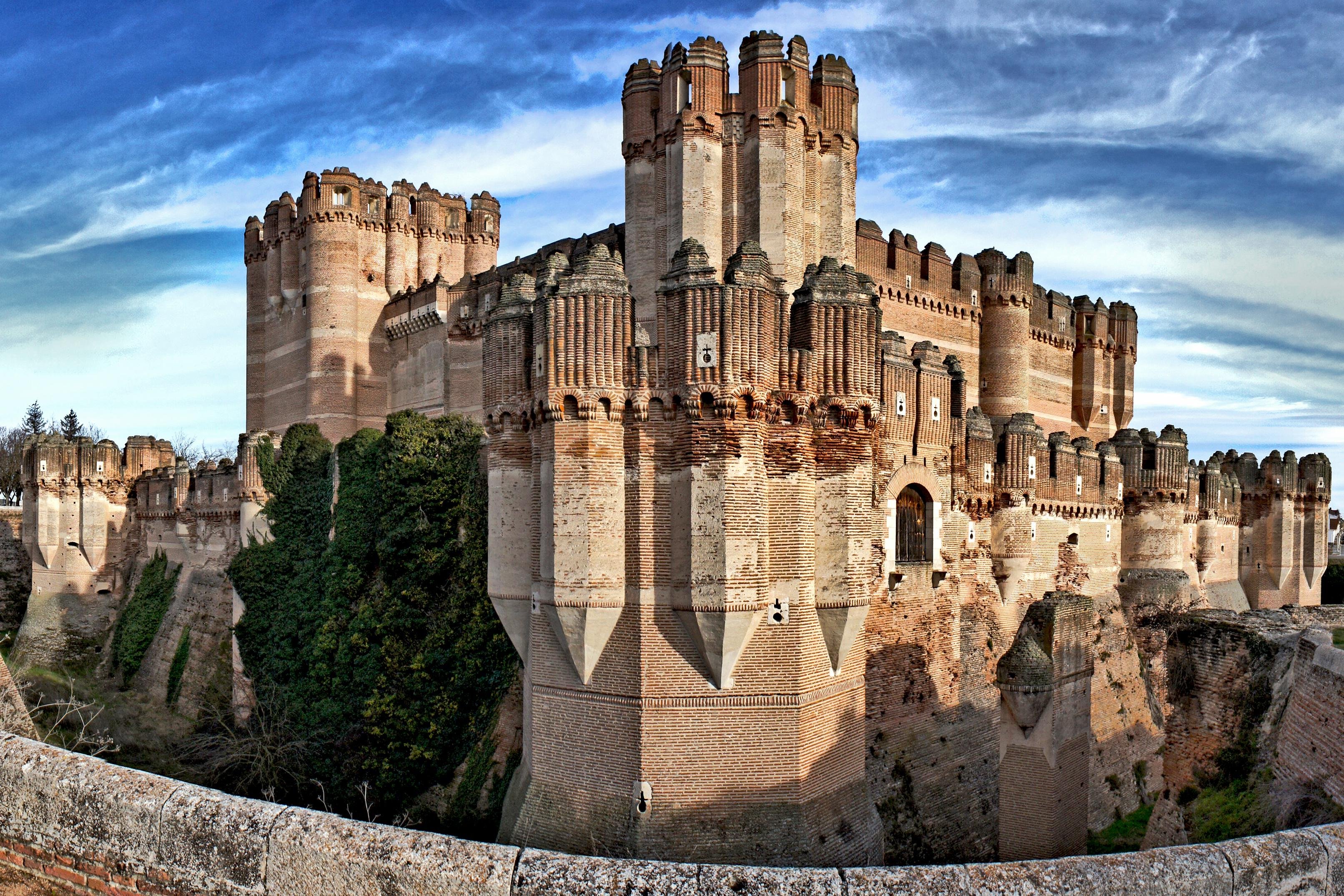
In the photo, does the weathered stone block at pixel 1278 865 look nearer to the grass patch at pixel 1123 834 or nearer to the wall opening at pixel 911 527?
the wall opening at pixel 911 527

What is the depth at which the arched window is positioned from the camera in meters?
18.2

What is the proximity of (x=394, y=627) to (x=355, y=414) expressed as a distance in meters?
23.8

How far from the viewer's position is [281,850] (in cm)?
701

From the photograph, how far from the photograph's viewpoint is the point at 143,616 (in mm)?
34094

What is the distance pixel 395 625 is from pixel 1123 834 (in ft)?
57.0

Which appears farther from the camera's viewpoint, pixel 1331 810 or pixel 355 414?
pixel 355 414

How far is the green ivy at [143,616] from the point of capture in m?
33.5

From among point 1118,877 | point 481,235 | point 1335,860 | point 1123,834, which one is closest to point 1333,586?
point 1123,834

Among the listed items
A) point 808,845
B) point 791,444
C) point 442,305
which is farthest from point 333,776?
point 442,305

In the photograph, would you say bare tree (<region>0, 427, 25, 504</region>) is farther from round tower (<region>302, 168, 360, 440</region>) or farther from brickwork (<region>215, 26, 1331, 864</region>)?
brickwork (<region>215, 26, 1331, 864</region>)

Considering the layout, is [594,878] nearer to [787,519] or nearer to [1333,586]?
[787,519]

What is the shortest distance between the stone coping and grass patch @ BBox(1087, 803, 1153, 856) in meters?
15.0

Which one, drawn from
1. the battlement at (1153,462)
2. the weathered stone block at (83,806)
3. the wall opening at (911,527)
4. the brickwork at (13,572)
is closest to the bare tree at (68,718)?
the brickwork at (13,572)

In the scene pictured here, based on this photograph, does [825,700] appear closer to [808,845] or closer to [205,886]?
[808,845]
